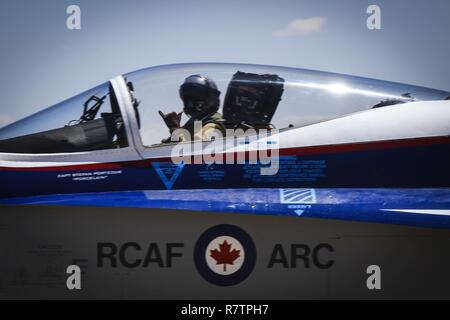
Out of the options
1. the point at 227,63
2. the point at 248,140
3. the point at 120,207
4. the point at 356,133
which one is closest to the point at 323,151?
the point at 356,133

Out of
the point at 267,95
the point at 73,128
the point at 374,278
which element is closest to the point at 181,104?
the point at 267,95

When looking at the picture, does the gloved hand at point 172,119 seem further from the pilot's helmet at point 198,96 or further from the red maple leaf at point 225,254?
the red maple leaf at point 225,254

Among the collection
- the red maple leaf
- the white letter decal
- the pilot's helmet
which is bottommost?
the white letter decal

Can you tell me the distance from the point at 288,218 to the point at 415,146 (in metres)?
1.01

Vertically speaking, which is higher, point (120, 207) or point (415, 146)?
point (415, 146)

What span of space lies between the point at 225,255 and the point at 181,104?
117 centimetres

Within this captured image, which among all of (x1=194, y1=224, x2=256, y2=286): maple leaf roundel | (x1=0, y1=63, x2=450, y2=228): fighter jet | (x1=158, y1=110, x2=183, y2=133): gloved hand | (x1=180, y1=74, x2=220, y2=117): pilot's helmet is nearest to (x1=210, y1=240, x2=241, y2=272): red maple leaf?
(x1=194, y1=224, x2=256, y2=286): maple leaf roundel

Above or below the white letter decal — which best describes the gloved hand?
above

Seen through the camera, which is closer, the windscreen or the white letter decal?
the white letter decal

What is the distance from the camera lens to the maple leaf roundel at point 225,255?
3.70 m

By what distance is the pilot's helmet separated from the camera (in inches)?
169

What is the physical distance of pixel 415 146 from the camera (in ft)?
13.0

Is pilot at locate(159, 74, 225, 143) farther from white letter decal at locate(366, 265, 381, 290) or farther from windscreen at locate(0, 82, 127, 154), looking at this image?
white letter decal at locate(366, 265, 381, 290)

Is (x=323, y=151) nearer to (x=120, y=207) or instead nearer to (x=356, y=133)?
(x=356, y=133)
